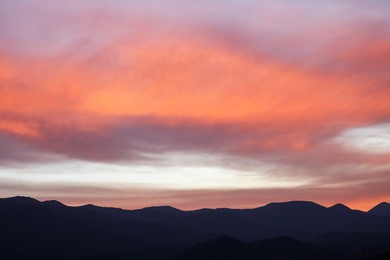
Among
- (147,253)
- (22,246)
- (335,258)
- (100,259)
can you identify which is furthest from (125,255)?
(335,258)

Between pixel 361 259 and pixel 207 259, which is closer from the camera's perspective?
pixel 361 259

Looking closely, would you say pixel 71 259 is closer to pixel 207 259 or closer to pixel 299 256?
pixel 207 259

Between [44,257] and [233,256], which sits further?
[44,257]

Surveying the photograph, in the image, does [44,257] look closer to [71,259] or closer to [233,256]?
[71,259]

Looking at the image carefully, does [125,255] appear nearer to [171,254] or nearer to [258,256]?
[171,254]

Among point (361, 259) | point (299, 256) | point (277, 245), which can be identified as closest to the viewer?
point (361, 259)

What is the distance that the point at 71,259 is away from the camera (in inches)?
7416

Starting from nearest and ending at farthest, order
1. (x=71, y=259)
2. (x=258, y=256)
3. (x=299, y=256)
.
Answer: (x=258, y=256) < (x=299, y=256) < (x=71, y=259)

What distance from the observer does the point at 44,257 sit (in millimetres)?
190250

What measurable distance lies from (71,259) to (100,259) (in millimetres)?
21276

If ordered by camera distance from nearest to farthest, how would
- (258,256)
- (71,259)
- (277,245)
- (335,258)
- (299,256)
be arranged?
1. (335,258)
2. (258,256)
3. (299,256)
4. (277,245)
5. (71,259)

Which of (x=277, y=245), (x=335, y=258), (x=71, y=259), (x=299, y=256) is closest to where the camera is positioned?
(x=335, y=258)

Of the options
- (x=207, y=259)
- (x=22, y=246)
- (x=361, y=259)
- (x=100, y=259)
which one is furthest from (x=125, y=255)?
(x=361, y=259)

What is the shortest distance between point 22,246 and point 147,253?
4726 cm
